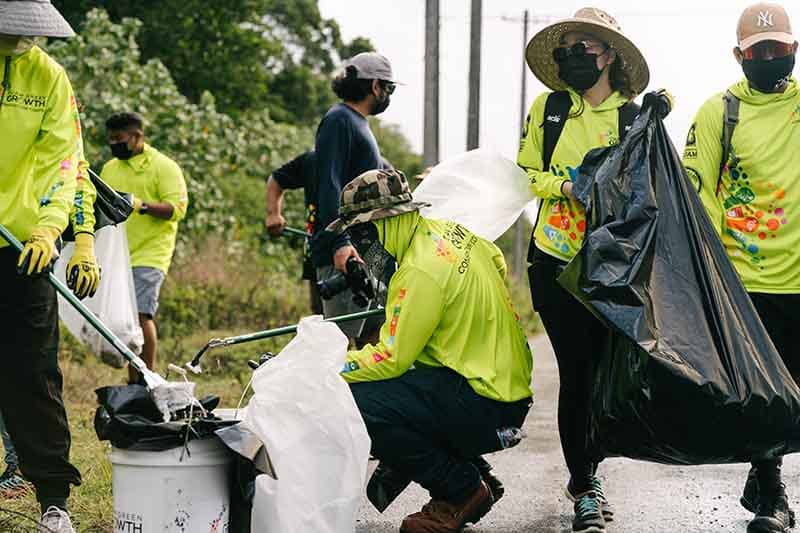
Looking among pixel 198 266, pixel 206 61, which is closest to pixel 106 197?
pixel 198 266

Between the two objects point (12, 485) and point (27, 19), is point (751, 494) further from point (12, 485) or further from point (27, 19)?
point (27, 19)

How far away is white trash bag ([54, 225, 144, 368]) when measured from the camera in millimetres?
6898

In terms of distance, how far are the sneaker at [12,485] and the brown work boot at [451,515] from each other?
1.76 meters

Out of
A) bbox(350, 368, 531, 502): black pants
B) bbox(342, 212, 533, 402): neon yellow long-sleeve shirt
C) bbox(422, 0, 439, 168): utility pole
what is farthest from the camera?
bbox(422, 0, 439, 168): utility pole

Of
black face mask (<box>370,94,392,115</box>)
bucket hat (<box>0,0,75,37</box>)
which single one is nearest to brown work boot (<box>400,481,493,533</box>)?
bucket hat (<box>0,0,75,37</box>)

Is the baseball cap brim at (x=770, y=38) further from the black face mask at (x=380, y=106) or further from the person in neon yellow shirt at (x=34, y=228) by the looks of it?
the person in neon yellow shirt at (x=34, y=228)

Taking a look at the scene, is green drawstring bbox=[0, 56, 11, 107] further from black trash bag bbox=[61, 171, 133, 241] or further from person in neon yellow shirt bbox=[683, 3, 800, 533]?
person in neon yellow shirt bbox=[683, 3, 800, 533]

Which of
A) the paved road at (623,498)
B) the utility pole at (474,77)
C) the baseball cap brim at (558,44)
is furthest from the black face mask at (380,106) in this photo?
the utility pole at (474,77)

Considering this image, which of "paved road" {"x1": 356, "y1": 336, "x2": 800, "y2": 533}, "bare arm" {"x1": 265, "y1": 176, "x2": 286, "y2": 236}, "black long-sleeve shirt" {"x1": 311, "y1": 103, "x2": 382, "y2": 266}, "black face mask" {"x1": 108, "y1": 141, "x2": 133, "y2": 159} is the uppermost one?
"black long-sleeve shirt" {"x1": 311, "y1": 103, "x2": 382, "y2": 266}

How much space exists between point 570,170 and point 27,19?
2038 mm

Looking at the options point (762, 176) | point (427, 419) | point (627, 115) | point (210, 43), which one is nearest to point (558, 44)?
point (627, 115)

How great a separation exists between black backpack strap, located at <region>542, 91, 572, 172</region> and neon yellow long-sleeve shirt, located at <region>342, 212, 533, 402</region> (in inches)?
19.8

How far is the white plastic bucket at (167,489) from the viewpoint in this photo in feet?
12.6

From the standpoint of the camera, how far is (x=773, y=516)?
472 cm
